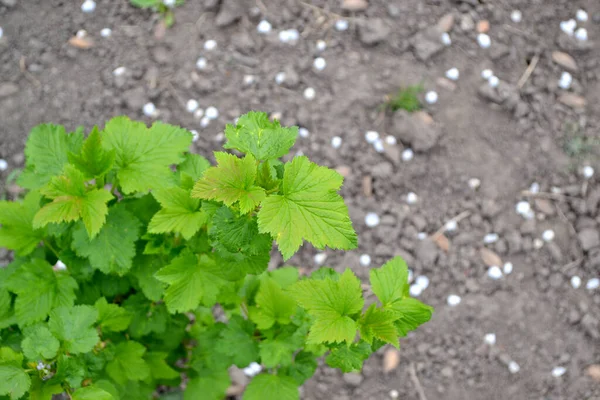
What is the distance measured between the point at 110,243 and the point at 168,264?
203mm

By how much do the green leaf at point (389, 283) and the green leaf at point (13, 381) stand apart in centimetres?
101

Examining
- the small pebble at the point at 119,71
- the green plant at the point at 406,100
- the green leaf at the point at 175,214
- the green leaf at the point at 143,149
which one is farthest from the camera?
the small pebble at the point at 119,71

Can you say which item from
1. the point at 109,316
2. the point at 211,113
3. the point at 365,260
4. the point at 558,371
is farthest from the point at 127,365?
the point at 558,371

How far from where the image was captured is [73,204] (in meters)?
1.62

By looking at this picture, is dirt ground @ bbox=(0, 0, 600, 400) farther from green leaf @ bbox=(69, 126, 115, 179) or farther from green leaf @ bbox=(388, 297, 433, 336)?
green leaf @ bbox=(69, 126, 115, 179)

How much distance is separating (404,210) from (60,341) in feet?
6.54

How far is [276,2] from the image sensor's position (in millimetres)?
3555

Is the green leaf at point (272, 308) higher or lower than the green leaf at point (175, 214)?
lower

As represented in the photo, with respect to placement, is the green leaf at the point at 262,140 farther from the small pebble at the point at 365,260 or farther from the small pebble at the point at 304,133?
the small pebble at the point at 304,133

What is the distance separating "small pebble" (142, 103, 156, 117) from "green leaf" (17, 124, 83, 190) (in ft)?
4.84

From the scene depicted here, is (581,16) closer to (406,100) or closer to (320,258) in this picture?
(406,100)

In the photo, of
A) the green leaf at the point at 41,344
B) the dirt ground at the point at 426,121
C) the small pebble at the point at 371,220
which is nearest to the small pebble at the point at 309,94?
the dirt ground at the point at 426,121

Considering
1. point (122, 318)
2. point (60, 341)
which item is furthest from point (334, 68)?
point (60, 341)

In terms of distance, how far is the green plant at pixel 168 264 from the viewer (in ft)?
4.55
